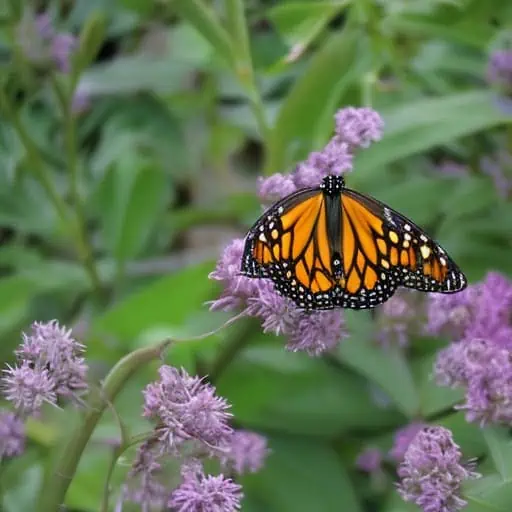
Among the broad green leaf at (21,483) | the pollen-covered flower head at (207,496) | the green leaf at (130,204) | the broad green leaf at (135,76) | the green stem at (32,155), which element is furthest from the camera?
the broad green leaf at (135,76)

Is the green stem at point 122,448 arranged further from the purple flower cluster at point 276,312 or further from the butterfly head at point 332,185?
the butterfly head at point 332,185

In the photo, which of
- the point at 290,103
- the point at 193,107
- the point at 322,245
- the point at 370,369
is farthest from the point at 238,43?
the point at 193,107

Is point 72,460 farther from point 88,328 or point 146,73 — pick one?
point 146,73

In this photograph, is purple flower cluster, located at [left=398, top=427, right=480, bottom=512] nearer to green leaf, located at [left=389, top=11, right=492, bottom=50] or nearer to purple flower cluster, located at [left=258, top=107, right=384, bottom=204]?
purple flower cluster, located at [left=258, top=107, right=384, bottom=204]

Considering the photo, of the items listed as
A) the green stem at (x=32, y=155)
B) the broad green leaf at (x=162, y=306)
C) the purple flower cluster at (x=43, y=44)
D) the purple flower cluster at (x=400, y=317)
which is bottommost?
the purple flower cluster at (x=400, y=317)

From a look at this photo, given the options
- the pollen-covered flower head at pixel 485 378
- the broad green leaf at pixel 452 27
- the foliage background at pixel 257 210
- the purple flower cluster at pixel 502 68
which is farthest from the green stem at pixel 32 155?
the pollen-covered flower head at pixel 485 378

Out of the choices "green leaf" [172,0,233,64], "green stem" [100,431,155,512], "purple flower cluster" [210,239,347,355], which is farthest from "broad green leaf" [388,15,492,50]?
"green stem" [100,431,155,512]
